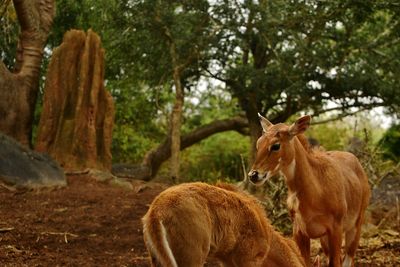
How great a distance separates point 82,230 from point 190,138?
1182cm

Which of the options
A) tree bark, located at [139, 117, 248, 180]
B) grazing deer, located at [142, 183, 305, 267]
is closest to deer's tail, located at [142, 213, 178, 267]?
grazing deer, located at [142, 183, 305, 267]

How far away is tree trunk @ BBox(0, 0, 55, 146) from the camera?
44.6ft

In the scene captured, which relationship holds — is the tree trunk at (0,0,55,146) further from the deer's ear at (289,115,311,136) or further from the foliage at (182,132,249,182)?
the foliage at (182,132,249,182)

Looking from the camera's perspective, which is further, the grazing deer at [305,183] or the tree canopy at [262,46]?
the tree canopy at [262,46]

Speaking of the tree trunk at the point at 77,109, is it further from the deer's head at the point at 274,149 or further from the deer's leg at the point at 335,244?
the deer's leg at the point at 335,244

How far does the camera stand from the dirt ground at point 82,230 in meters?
8.41

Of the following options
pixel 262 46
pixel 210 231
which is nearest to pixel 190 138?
pixel 262 46

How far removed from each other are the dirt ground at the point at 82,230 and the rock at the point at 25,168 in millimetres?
181

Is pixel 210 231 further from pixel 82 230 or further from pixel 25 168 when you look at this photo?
pixel 25 168

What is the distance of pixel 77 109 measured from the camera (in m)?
14.1

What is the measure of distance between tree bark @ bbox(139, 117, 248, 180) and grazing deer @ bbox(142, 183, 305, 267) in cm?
1380

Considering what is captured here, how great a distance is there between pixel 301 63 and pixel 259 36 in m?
1.38

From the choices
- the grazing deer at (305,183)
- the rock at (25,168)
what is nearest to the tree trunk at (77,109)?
the rock at (25,168)

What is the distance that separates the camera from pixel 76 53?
14656mm
